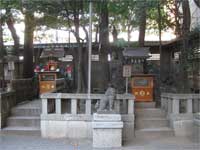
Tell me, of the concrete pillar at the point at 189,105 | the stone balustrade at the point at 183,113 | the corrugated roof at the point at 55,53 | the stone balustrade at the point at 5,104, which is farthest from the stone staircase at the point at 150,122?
the stone balustrade at the point at 5,104

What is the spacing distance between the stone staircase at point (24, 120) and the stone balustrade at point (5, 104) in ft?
0.57

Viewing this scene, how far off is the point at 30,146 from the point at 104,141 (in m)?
1.95

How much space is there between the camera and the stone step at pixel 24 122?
34.2 feet

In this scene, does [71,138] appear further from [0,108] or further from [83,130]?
[0,108]

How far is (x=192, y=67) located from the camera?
1207 cm

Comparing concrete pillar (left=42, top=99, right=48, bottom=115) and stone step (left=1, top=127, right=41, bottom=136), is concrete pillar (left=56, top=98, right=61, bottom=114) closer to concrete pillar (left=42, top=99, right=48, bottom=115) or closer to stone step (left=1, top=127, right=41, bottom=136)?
concrete pillar (left=42, top=99, right=48, bottom=115)

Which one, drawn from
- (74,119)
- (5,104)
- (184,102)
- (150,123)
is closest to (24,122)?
(5,104)

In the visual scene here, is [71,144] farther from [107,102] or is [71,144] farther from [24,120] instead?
[24,120]

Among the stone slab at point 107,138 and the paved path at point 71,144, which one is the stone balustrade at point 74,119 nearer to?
the paved path at point 71,144

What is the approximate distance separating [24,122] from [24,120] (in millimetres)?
65

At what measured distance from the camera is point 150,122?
10273 millimetres

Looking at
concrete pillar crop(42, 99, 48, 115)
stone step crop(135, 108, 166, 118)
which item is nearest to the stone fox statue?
concrete pillar crop(42, 99, 48, 115)

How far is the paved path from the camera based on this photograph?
8195mm

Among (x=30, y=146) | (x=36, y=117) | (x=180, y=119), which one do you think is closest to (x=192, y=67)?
(x=180, y=119)
